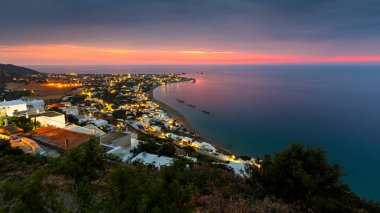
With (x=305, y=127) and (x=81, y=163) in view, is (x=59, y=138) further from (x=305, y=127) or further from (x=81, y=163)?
(x=305, y=127)

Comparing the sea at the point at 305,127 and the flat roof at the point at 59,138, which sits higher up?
the flat roof at the point at 59,138

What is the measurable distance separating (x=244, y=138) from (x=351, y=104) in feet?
102

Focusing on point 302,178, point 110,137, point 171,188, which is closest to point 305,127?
point 110,137

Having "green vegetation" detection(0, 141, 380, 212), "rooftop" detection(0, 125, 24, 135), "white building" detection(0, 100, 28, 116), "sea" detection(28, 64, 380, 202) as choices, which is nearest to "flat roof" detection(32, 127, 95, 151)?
"rooftop" detection(0, 125, 24, 135)

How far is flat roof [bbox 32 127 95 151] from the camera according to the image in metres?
11.2

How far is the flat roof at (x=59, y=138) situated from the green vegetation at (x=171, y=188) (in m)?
3.93

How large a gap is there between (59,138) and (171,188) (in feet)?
38.2

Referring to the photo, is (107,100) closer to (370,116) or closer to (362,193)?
(362,193)

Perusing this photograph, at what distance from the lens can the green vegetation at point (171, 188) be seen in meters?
2.52

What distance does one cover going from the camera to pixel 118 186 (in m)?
2.69

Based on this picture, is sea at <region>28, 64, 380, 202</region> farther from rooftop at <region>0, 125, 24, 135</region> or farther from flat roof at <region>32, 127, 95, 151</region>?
rooftop at <region>0, 125, 24, 135</region>

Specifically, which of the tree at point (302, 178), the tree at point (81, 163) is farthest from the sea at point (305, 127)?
the tree at point (81, 163)

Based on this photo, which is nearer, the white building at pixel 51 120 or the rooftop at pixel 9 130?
the rooftop at pixel 9 130

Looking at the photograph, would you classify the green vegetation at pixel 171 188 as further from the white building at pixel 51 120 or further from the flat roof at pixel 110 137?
the white building at pixel 51 120
